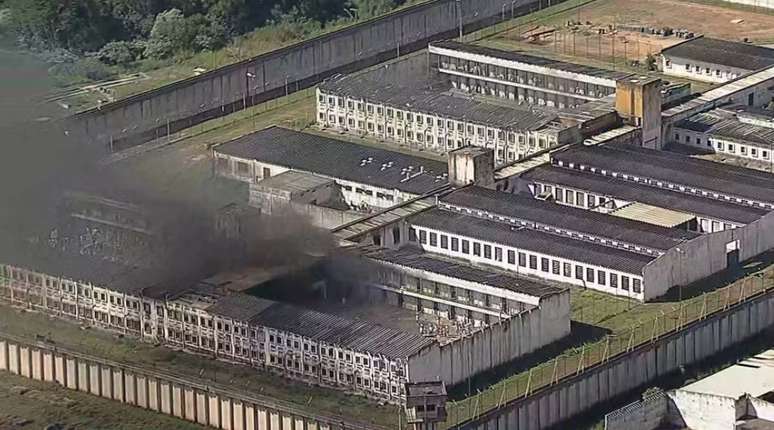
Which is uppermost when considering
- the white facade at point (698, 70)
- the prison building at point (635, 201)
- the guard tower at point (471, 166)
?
the guard tower at point (471, 166)

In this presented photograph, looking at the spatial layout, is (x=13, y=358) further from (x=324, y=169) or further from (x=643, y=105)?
(x=643, y=105)

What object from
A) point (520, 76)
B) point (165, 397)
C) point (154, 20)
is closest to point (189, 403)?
point (165, 397)

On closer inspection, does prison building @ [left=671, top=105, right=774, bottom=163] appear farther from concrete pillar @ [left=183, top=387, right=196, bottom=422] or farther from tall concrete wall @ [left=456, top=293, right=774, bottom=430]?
concrete pillar @ [left=183, top=387, right=196, bottom=422]

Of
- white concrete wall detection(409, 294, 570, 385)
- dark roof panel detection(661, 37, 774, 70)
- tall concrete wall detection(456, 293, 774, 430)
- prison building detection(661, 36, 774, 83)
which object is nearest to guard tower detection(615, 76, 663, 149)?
prison building detection(661, 36, 774, 83)

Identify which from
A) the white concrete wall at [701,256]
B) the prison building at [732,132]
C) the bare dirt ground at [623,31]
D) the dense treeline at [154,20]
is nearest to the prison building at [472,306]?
the white concrete wall at [701,256]

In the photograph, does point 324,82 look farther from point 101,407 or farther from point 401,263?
point 101,407

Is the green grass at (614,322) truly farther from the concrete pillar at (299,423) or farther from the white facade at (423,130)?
the white facade at (423,130)
